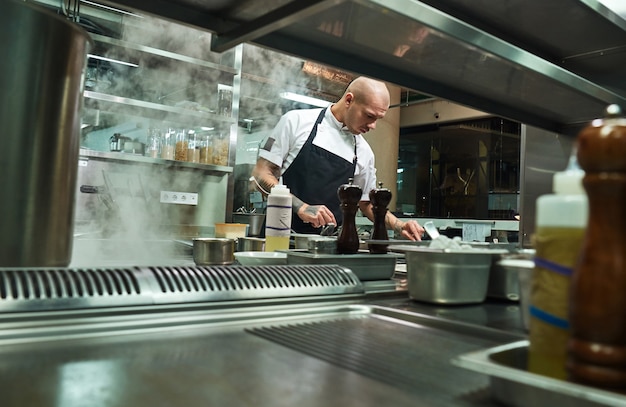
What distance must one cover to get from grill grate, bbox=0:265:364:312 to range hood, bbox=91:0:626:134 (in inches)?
18.6

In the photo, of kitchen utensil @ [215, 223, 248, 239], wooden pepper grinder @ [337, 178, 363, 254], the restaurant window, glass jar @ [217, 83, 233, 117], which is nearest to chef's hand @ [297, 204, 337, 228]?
kitchen utensil @ [215, 223, 248, 239]

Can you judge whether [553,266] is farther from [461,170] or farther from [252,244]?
[461,170]

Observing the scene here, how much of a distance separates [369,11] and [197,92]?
316 centimetres

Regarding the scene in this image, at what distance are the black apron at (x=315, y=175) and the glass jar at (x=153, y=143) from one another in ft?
3.87

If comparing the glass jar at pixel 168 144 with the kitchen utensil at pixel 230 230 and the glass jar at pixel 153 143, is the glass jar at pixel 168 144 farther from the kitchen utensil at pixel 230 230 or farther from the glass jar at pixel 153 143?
the kitchen utensil at pixel 230 230

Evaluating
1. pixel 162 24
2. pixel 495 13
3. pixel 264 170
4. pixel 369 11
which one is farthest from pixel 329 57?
pixel 162 24

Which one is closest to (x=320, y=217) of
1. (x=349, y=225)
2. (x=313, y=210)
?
(x=313, y=210)

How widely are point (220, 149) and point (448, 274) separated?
3.10 metres

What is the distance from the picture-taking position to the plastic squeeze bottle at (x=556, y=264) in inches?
16.2

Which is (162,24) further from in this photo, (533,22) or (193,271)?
(193,271)

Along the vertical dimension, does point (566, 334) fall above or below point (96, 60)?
below

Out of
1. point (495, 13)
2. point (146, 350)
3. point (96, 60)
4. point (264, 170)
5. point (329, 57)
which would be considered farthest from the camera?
point (96, 60)

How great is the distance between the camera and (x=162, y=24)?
3.56 m

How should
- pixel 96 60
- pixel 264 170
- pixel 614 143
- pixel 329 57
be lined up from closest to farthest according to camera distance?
pixel 614 143 → pixel 329 57 → pixel 264 170 → pixel 96 60
